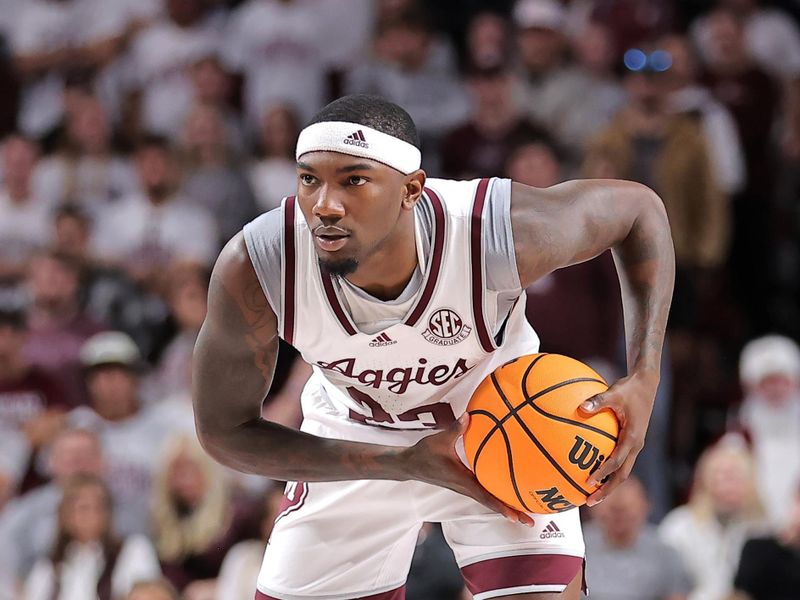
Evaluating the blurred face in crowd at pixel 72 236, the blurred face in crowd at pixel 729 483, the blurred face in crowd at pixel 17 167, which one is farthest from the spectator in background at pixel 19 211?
the blurred face in crowd at pixel 729 483

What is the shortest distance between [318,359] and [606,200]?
3.37ft

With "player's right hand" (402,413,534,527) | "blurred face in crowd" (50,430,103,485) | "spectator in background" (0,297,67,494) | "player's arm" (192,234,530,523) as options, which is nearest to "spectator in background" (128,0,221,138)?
"spectator in background" (0,297,67,494)

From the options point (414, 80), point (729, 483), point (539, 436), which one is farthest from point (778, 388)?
point (539, 436)

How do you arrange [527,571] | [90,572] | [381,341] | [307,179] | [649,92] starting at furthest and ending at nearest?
[649,92], [90,572], [527,571], [381,341], [307,179]

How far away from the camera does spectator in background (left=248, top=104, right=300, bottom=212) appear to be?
909 cm

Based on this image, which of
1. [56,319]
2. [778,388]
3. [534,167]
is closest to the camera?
[778,388]

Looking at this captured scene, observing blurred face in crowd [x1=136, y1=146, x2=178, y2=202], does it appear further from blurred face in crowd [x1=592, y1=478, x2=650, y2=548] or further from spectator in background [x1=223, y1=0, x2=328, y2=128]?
blurred face in crowd [x1=592, y1=478, x2=650, y2=548]

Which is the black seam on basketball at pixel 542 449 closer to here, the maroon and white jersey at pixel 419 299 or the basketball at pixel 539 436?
the basketball at pixel 539 436

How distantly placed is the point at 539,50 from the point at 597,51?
39 centimetres

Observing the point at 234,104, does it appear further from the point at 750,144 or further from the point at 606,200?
the point at 606,200

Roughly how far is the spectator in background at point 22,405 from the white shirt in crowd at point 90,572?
3.43ft

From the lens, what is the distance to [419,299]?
4.12 meters

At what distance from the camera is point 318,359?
4.31 meters

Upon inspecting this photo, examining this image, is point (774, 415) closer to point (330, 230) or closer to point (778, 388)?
point (778, 388)
